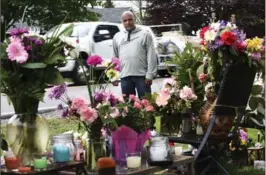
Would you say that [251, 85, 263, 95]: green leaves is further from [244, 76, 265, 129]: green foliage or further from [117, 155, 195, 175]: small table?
[117, 155, 195, 175]: small table

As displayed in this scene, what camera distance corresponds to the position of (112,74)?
3547 millimetres

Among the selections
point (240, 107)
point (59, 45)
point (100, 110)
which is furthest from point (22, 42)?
point (240, 107)

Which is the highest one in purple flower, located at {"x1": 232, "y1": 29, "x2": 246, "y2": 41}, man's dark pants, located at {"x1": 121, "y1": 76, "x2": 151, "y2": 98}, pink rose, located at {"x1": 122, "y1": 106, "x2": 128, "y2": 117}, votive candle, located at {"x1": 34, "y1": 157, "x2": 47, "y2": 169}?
purple flower, located at {"x1": 232, "y1": 29, "x2": 246, "y2": 41}

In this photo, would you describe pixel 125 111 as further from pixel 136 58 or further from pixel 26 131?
pixel 136 58

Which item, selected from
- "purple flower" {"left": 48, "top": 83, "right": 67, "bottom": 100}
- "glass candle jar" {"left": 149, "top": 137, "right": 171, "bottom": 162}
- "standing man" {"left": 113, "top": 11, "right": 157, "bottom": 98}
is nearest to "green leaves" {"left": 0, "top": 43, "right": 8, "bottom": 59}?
"purple flower" {"left": 48, "top": 83, "right": 67, "bottom": 100}

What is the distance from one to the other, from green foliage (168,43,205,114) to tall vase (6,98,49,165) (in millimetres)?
2018

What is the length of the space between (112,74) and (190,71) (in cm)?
153

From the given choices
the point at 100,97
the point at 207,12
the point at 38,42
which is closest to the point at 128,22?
the point at 100,97

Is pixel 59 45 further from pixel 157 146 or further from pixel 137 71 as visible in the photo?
pixel 137 71

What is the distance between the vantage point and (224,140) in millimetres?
4551

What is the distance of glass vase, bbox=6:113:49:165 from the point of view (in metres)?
3.05

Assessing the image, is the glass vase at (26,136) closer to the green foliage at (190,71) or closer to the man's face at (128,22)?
the green foliage at (190,71)

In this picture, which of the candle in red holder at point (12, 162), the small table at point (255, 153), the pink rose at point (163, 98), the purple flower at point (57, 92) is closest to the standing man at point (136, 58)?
the pink rose at point (163, 98)

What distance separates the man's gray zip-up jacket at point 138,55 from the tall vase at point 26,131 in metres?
3.11
